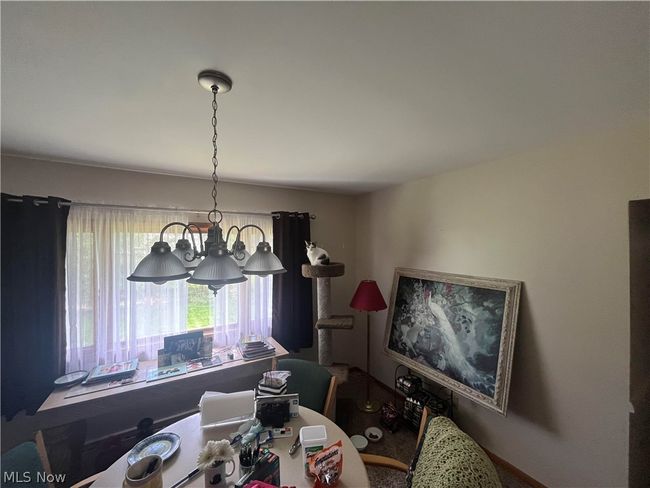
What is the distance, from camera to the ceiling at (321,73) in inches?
25.5

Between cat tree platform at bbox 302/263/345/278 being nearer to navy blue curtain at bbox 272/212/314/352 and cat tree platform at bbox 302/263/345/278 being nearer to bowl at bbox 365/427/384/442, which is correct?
navy blue curtain at bbox 272/212/314/352

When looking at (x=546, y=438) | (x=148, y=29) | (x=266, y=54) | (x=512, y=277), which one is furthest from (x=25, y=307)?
(x=546, y=438)

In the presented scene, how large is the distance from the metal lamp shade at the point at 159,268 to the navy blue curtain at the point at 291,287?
5.17 ft

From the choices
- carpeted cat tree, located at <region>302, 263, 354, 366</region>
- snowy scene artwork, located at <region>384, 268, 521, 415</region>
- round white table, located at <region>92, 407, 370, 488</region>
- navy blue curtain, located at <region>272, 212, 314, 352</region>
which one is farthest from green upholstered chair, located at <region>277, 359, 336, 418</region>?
snowy scene artwork, located at <region>384, 268, 521, 415</region>

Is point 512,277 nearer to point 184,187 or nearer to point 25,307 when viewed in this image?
point 184,187

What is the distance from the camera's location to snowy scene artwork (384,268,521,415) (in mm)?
1680

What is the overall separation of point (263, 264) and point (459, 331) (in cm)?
167

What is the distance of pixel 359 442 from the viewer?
78.1 inches

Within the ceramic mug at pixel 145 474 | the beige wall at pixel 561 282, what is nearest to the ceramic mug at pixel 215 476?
the ceramic mug at pixel 145 474

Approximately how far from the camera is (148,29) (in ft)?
2.25

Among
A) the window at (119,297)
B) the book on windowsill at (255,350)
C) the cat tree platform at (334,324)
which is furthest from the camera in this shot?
the cat tree platform at (334,324)

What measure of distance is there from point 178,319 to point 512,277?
2.83 metres

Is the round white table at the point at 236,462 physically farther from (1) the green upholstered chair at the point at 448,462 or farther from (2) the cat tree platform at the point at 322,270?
(2) the cat tree platform at the point at 322,270

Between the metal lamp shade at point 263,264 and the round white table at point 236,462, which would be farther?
the metal lamp shade at point 263,264
